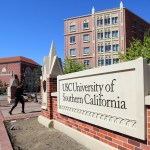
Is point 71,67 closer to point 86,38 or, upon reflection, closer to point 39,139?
point 86,38

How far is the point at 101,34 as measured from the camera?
66.6m

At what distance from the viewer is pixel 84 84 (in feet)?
22.7

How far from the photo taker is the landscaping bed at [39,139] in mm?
6830

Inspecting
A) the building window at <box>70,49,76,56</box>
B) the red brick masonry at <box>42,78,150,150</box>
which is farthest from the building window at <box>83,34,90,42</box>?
the red brick masonry at <box>42,78,150,150</box>

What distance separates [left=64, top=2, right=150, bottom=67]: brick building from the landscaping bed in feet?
180

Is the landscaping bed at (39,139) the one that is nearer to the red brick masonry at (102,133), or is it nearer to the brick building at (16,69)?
the red brick masonry at (102,133)

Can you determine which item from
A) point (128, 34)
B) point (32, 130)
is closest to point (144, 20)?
point (128, 34)

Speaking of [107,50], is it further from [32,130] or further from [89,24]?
[32,130]

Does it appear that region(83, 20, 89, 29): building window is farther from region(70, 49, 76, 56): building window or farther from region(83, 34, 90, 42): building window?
region(70, 49, 76, 56): building window

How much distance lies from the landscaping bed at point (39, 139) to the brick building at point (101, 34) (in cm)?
5476

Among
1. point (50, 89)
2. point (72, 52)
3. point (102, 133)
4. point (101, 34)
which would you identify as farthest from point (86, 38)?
point (102, 133)

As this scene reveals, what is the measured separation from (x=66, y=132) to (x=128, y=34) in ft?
191

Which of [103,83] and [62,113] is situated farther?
[62,113]

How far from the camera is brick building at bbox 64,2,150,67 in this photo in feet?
208
